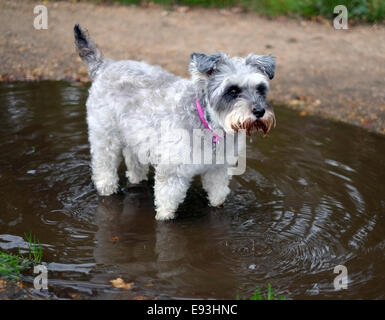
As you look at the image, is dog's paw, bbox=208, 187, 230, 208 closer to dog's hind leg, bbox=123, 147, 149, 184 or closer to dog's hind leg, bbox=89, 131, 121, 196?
dog's hind leg, bbox=123, 147, 149, 184

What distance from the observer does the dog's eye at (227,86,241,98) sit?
18.1ft

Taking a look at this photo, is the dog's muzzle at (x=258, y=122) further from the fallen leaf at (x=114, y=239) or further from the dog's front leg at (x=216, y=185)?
the fallen leaf at (x=114, y=239)

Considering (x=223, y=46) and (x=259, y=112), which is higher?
(x=223, y=46)

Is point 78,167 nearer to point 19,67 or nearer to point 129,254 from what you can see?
point 129,254

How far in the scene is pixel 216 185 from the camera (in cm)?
667

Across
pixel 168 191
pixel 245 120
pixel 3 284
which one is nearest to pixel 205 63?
pixel 245 120

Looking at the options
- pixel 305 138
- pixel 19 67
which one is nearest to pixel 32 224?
pixel 305 138

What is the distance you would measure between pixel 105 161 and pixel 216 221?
1740 millimetres

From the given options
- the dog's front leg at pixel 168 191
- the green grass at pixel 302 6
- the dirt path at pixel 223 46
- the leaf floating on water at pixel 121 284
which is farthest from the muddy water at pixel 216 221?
the green grass at pixel 302 6

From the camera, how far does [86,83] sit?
427 inches

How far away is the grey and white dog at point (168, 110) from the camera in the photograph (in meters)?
5.50

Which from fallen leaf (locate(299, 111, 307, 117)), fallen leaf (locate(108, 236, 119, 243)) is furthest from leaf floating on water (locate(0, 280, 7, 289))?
fallen leaf (locate(299, 111, 307, 117))

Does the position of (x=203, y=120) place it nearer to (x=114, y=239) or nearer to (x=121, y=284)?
(x=114, y=239)

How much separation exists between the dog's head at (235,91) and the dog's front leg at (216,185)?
100 centimetres
